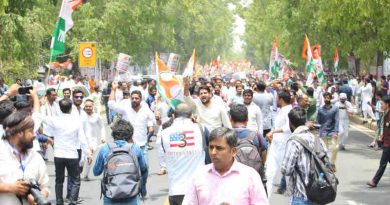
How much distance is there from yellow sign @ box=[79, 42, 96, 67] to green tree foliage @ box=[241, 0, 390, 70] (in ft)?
30.5

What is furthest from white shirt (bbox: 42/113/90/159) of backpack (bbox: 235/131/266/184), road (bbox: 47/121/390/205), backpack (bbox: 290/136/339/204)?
backpack (bbox: 290/136/339/204)

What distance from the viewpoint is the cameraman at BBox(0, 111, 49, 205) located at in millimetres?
4727

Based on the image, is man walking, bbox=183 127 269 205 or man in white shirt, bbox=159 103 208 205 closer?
man walking, bbox=183 127 269 205

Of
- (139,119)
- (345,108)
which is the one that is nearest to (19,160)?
(139,119)

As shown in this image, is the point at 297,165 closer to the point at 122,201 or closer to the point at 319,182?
the point at 319,182

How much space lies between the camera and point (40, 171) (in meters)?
4.96

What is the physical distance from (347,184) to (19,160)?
7938mm

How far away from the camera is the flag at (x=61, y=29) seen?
1295 cm

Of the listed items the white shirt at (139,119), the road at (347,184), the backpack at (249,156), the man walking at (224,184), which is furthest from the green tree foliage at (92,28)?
the man walking at (224,184)

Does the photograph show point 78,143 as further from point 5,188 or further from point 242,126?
point 5,188

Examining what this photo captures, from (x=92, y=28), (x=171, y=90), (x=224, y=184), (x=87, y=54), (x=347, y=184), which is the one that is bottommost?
(x=347, y=184)

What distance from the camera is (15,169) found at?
15.8 ft

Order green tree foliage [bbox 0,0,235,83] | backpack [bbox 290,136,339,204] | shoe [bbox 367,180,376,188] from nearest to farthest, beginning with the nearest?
backpack [bbox 290,136,339,204]
shoe [bbox 367,180,376,188]
green tree foliage [bbox 0,0,235,83]

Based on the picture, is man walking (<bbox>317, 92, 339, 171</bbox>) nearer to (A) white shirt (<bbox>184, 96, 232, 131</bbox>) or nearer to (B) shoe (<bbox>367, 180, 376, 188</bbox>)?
(B) shoe (<bbox>367, 180, 376, 188</bbox>)
